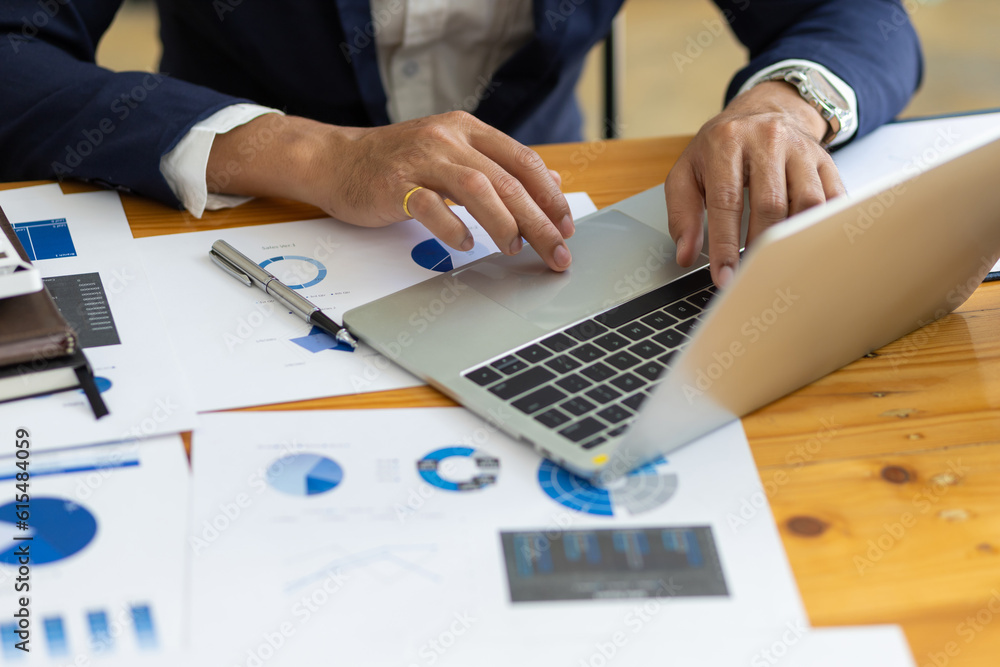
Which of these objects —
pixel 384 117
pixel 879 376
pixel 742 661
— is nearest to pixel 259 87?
pixel 384 117

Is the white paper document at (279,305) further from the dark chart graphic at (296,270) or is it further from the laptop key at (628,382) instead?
the laptop key at (628,382)

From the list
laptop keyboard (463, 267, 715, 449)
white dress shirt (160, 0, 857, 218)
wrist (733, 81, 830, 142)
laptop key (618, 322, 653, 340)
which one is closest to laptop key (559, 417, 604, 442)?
laptop keyboard (463, 267, 715, 449)

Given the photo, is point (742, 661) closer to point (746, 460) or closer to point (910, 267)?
point (746, 460)

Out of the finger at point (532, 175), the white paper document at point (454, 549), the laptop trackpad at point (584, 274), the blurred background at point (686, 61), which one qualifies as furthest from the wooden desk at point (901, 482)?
the blurred background at point (686, 61)

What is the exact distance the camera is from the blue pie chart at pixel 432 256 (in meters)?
0.75

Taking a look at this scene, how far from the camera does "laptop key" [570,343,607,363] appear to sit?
601 millimetres

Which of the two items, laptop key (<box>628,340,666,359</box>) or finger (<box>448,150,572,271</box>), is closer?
laptop key (<box>628,340,666,359</box>)

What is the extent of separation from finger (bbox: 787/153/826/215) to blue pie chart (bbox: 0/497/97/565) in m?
0.56

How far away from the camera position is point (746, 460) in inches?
21.5

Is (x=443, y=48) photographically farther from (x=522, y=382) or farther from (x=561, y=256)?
(x=522, y=382)

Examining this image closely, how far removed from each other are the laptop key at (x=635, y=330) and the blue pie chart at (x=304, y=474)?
23 cm

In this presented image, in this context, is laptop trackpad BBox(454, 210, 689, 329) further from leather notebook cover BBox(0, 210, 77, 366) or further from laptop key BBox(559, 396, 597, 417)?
leather notebook cover BBox(0, 210, 77, 366)

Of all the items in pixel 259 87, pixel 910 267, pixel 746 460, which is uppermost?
pixel 910 267

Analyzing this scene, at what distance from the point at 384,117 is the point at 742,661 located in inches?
35.3
